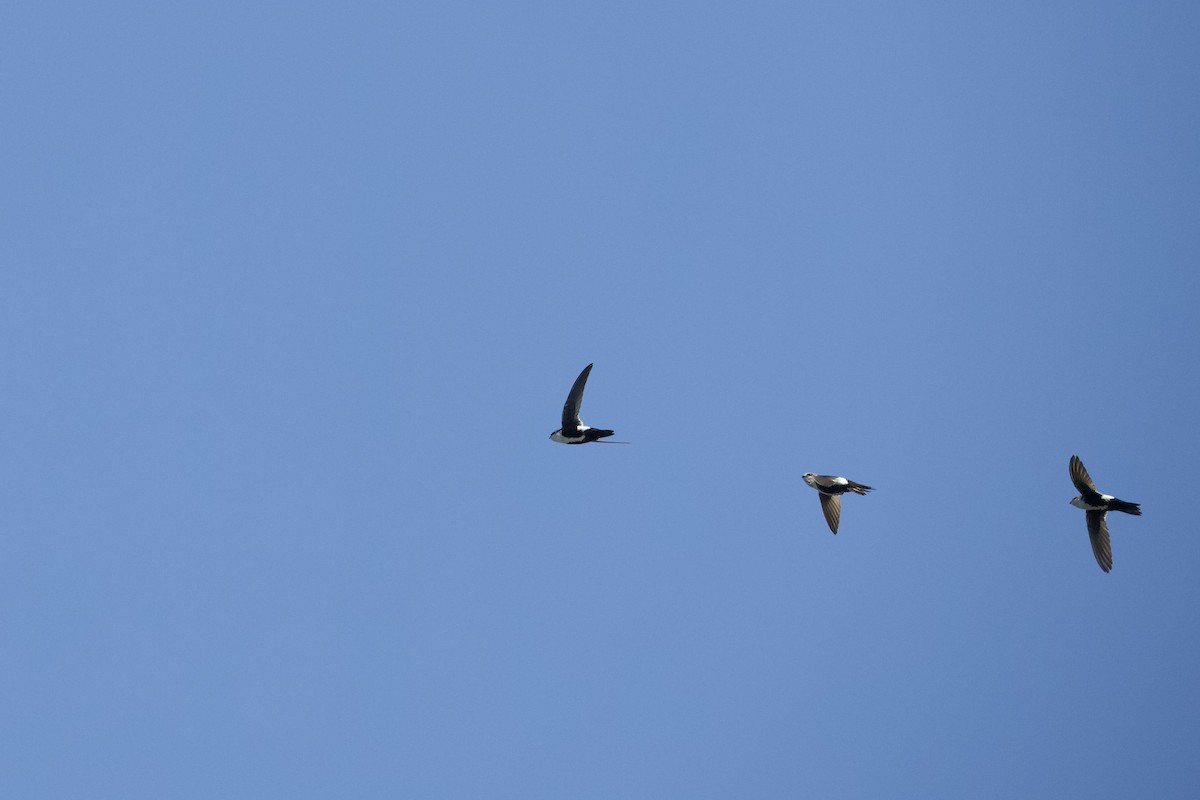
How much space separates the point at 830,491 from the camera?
44156 mm

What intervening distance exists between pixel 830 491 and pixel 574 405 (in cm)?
882

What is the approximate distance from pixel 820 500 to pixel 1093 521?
288 inches

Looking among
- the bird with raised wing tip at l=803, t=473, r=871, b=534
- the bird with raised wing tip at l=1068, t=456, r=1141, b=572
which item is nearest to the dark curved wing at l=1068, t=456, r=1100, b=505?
the bird with raised wing tip at l=1068, t=456, r=1141, b=572

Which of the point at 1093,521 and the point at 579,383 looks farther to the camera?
the point at 1093,521

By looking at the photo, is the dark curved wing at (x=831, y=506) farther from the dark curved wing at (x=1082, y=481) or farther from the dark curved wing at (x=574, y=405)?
the dark curved wing at (x=574, y=405)

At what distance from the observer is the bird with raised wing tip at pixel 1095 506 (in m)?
42.2

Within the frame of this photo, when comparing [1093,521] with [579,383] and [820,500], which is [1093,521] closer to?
[820,500]

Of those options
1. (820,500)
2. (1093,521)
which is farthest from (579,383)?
(1093,521)

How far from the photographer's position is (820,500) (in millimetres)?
44500

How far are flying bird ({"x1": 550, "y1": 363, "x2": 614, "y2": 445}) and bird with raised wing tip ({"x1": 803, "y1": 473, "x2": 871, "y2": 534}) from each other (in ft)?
26.1

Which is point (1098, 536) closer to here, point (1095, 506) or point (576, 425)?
point (1095, 506)

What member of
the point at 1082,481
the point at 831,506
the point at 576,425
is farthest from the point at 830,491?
the point at 576,425

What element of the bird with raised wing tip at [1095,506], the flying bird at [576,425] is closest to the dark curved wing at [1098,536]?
the bird with raised wing tip at [1095,506]

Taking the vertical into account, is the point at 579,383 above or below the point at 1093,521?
above
